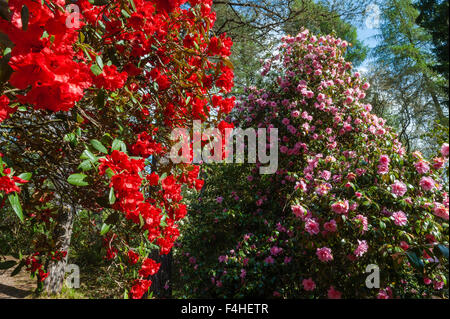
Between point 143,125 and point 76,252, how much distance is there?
528cm

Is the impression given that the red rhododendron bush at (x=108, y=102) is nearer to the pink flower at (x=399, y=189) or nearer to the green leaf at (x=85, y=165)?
the green leaf at (x=85, y=165)

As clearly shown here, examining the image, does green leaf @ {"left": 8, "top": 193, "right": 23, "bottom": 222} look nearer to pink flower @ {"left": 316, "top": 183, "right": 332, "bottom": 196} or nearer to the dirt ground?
pink flower @ {"left": 316, "top": 183, "right": 332, "bottom": 196}

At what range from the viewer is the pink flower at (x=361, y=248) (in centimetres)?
149

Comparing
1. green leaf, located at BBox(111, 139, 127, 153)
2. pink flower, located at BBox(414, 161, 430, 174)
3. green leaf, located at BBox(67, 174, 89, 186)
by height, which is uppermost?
green leaf, located at BBox(111, 139, 127, 153)

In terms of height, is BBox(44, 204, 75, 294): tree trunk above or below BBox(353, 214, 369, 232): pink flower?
below

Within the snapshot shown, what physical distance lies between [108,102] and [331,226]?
1.47 meters

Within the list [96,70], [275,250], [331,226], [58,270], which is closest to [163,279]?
[58,270]

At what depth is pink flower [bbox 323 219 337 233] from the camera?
5.06 feet

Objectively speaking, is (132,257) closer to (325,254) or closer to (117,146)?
(117,146)

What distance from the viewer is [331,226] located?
1.55m

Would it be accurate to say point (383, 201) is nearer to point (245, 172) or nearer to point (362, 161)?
point (362, 161)

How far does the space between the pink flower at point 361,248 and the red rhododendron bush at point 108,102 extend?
3.46 ft

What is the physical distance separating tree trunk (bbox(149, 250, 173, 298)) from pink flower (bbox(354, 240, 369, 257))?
114 inches

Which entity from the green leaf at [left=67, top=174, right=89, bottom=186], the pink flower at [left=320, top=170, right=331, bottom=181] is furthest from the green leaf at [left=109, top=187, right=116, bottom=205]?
the pink flower at [left=320, top=170, right=331, bottom=181]
